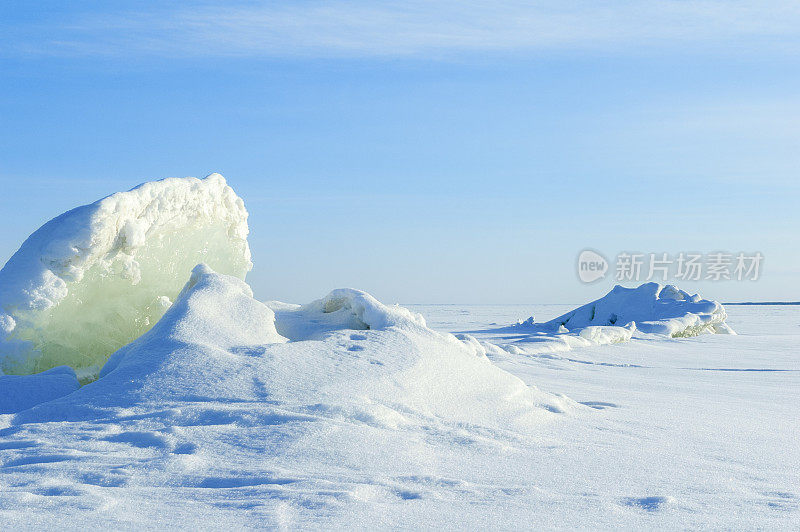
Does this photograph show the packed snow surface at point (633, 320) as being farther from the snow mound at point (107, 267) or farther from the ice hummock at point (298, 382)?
the ice hummock at point (298, 382)

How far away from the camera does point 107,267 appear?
431 cm

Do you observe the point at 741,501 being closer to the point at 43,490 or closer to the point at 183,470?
the point at 183,470

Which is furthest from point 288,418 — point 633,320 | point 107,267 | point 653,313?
point 653,313

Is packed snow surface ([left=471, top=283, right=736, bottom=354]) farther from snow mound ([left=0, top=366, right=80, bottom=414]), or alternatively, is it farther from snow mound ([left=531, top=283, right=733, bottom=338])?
snow mound ([left=0, top=366, right=80, bottom=414])

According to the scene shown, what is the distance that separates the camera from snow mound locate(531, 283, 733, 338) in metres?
11.1

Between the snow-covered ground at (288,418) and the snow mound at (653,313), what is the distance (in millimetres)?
5603

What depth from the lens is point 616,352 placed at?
8.45 metres

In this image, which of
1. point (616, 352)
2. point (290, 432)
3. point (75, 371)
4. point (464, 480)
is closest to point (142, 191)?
point (75, 371)

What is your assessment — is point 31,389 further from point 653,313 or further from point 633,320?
point 653,313

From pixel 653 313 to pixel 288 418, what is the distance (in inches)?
417

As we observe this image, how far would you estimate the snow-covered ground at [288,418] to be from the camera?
2.11m

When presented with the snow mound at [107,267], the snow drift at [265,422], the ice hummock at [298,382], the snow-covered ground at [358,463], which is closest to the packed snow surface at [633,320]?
the snow mound at [107,267]

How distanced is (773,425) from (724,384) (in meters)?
2.08

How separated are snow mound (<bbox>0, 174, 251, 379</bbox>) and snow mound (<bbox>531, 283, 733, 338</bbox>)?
760cm
